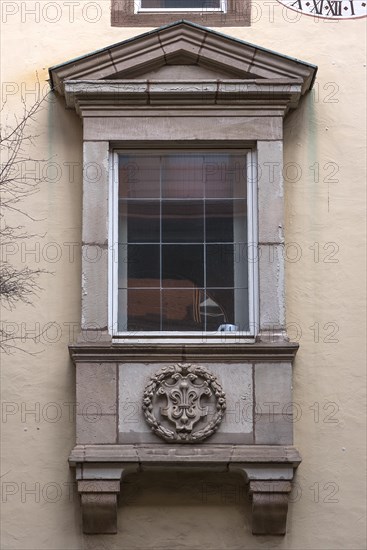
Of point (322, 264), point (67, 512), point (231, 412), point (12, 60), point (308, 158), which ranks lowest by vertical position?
point (67, 512)

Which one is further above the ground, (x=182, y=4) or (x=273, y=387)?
(x=182, y=4)

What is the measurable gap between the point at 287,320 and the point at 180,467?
171 centimetres

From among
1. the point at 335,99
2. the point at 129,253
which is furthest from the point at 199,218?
the point at 335,99

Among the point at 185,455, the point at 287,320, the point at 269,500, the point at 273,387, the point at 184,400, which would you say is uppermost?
the point at 287,320

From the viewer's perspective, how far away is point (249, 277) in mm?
14000

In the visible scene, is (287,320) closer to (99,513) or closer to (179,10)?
(99,513)

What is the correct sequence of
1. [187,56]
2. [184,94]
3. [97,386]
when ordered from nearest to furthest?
[97,386] < [184,94] < [187,56]

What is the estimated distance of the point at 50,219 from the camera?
1411 cm

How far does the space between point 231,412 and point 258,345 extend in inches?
25.6

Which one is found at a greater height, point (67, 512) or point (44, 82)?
point (44, 82)

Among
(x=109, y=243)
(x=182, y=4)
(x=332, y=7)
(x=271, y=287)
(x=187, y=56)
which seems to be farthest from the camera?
(x=182, y=4)

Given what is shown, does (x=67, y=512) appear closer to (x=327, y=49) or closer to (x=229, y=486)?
(x=229, y=486)

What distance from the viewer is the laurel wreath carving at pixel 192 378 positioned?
44.0 ft

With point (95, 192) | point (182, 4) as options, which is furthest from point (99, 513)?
point (182, 4)
